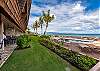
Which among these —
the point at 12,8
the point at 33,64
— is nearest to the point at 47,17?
the point at 33,64

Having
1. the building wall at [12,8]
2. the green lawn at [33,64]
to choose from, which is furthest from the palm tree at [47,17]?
the building wall at [12,8]

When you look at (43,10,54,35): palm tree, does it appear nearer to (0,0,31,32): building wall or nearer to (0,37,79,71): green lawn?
(0,37,79,71): green lawn

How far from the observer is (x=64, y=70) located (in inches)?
361

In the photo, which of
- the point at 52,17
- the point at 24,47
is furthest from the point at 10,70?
the point at 52,17

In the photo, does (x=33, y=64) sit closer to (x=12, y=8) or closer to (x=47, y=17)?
(x=12, y=8)

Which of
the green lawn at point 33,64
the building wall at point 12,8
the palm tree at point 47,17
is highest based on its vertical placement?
the palm tree at point 47,17

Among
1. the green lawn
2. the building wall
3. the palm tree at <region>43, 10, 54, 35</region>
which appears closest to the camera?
the building wall

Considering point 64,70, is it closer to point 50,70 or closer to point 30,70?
point 50,70

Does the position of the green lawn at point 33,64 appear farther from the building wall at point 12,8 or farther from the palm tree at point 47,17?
the palm tree at point 47,17

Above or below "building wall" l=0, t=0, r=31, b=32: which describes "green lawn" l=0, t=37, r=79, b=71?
below

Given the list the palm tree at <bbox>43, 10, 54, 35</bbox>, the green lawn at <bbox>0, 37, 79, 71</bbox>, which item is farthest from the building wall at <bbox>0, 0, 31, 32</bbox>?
the palm tree at <bbox>43, 10, 54, 35</bbox>

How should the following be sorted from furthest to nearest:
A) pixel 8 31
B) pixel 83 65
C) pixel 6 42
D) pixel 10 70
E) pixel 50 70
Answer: pixel 8 31, pixel 6 42, pixel 83 65, pixel 50 70, pixel 10 70

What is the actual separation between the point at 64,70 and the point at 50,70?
0.80 metres

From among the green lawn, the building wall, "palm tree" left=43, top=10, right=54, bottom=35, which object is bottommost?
the green lawn
